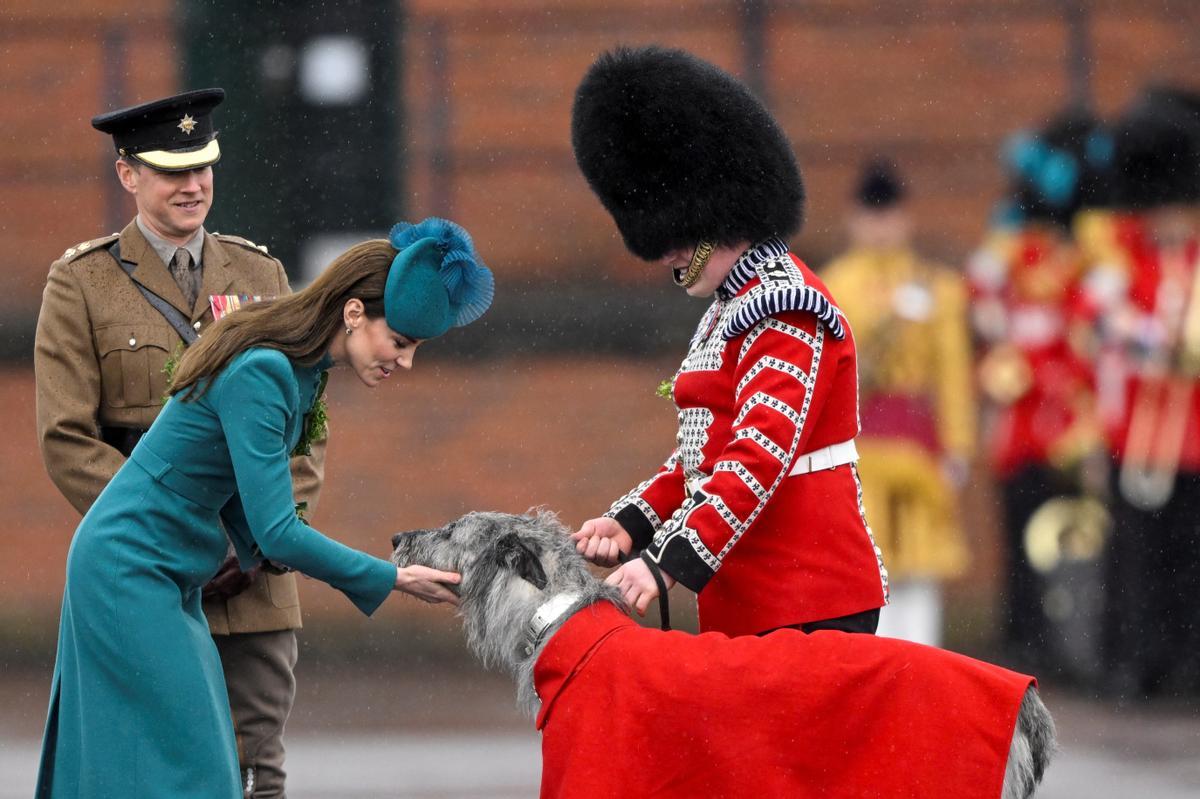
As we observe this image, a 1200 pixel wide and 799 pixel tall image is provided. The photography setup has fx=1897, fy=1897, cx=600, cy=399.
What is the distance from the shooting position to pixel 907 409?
8.45 metres

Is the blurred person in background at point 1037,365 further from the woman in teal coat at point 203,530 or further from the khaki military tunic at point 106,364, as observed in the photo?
the woman in teal coat at point 203,530

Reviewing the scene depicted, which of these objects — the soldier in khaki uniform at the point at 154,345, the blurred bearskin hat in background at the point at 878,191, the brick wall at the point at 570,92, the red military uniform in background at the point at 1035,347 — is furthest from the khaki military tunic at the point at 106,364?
the brick wall at the point at 570,92

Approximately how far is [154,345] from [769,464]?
1.72 meters

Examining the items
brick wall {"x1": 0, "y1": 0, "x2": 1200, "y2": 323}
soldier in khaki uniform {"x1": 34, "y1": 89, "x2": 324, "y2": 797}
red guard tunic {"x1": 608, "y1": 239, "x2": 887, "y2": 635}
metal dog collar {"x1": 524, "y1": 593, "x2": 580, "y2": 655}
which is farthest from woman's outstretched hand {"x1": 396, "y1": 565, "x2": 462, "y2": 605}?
brick wall {"x1": 0, "y1": 0, "x2": 1200, "y2": 323}

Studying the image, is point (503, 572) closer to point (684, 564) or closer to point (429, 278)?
point (684, 564)

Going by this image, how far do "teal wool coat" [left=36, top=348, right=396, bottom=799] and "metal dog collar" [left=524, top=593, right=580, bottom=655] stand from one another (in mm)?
377

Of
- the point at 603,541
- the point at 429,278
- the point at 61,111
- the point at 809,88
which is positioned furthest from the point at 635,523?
the point at 61,111

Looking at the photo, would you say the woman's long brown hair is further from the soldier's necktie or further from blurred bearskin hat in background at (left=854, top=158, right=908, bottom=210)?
blurred bearskin hat in background at (left=854, top=158, right=908, bottom=210)

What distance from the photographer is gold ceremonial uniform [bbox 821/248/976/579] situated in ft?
27.6

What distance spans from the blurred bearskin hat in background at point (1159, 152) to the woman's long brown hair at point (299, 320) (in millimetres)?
5730

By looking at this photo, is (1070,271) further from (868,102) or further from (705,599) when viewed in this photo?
(705,599)

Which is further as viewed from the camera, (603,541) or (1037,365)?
(1037,365)

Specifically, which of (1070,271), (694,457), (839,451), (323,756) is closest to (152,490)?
(694,457)

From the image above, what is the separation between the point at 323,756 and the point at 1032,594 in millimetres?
3664
